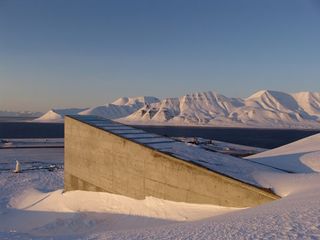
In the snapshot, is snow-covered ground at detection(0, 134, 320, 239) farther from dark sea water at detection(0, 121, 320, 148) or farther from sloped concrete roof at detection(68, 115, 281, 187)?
dark sea water at detection(0, 121, 320, 148)

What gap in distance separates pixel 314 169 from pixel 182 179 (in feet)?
26.8

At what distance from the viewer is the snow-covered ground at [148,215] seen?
702 centimetres

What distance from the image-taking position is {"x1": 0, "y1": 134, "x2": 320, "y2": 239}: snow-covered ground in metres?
7.02

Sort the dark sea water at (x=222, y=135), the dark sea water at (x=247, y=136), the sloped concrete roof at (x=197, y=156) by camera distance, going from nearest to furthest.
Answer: the sloped concrete roof at (x=197, y=156) < the dark sea water at (x=247, y=136) < the dark sea water at (x=222, y=135)

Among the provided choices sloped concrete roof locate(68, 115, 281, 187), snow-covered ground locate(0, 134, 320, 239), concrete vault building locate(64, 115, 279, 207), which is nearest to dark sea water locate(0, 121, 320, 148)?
sloped concrete roof locate(68, 115, 281, 187)

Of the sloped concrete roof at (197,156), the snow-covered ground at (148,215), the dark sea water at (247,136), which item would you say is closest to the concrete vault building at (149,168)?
the sloped concrete roof at (197,156)

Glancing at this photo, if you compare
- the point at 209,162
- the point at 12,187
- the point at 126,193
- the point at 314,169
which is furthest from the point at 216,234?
the point at 12,187

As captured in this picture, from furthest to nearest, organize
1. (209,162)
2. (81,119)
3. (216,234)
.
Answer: (81,119)
(209,162)
(216,234)

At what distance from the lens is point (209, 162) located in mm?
15297

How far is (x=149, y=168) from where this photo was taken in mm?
15266

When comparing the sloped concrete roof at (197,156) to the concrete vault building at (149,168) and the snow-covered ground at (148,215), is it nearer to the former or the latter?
the concrete vault building at (149,168)

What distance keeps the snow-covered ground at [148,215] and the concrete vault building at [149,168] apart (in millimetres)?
459

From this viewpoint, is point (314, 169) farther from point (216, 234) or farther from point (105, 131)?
→ point (216, 234)

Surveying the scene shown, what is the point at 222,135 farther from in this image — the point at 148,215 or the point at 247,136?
the point at 148,215
